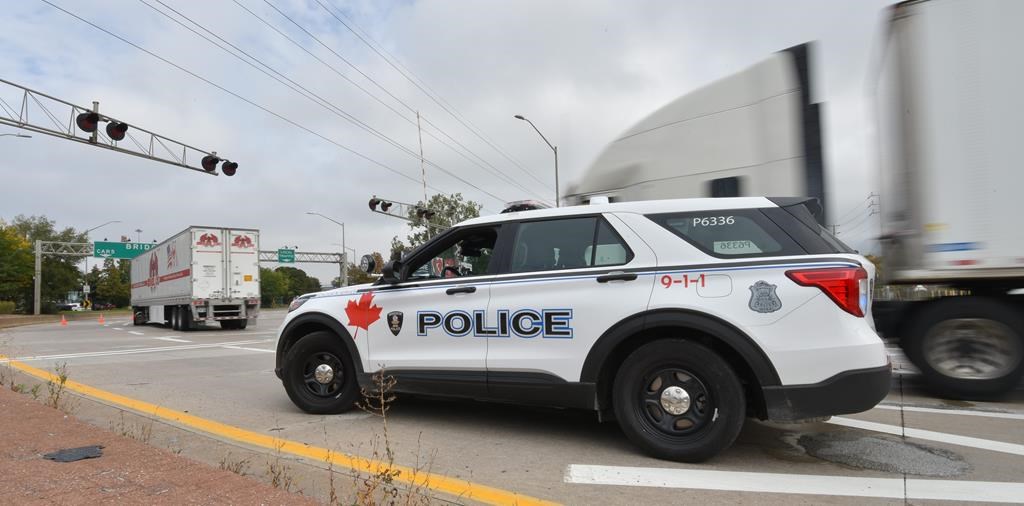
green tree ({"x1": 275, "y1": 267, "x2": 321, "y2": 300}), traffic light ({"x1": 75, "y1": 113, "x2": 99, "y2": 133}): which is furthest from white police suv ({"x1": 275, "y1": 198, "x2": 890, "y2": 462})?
green tree ({"x1": 275, "y1": 267, "x2": 321, "y2": 300})

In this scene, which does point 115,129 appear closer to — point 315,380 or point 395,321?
point 315,380

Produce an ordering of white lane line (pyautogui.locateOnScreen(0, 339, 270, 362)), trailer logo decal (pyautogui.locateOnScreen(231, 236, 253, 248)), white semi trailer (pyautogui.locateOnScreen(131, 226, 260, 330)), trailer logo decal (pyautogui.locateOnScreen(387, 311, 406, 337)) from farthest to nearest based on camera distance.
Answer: trailer logo decal (pyautogui.locateOnScreen(231, 236, 253, 248)) < white semi trailer (pyautogui.locateOnScreen(131, 226, 260, 330)) < white lane line (pyautogui.locateOnScreen(0, 339, 270, 362)) < trailer logo decal (pyautogui.locateOnScreen(387, 311, 406, 337))

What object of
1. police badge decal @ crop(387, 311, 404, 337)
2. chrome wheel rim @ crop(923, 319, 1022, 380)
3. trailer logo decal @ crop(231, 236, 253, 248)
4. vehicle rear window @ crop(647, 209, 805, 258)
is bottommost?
chrome wheel rim @ crop(923, 319, 1022, 380)

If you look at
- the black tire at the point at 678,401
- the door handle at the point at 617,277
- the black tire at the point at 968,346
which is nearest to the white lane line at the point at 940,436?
the black tire at the point at 968,346

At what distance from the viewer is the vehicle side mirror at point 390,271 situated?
5.12m

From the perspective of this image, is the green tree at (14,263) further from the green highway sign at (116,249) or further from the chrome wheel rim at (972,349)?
the chrome wheel rim at (972,349)

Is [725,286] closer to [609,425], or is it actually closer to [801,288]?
[801,288]

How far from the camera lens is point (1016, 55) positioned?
5758mm

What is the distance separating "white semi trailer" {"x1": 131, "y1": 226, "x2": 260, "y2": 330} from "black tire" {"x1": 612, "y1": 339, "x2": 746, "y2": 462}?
20.2 m

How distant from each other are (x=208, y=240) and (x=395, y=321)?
61.9 ft

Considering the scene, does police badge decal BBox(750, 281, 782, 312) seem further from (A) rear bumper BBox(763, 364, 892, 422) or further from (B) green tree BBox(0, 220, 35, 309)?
(B) green tree BBox(0, 220, 35, 309)

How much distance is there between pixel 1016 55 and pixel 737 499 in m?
5.31

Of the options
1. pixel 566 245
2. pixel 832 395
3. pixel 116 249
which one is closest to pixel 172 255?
pixel 566 245

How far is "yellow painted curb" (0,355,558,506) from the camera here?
3.47 meters
